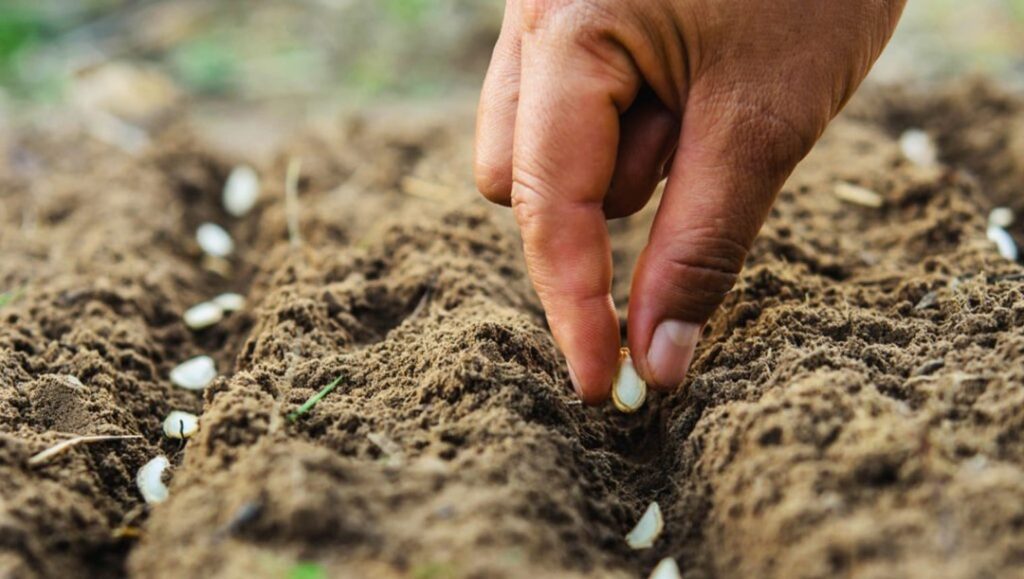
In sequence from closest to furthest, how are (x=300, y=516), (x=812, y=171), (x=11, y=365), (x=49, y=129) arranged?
(x=300, y=516) → (x=11, y=365) → (x=812, y=171) → (x=49, y=129)

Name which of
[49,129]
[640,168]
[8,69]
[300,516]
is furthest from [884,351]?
[8,69]

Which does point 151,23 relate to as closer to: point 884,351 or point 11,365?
point 11,365

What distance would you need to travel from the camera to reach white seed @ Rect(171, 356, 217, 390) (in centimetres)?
206

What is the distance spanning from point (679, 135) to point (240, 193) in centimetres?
182

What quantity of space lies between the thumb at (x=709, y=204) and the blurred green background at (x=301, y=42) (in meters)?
3.00

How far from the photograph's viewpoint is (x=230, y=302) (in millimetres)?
2430

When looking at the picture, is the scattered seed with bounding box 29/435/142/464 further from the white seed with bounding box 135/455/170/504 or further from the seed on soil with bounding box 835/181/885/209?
the seed on soil with bounding box 835/181/885/209

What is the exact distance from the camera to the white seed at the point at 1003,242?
2.21 m

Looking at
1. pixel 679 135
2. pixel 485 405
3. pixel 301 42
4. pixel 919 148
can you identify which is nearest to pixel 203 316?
pixel 485 405

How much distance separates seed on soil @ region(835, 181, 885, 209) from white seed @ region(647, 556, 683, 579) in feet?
4.94

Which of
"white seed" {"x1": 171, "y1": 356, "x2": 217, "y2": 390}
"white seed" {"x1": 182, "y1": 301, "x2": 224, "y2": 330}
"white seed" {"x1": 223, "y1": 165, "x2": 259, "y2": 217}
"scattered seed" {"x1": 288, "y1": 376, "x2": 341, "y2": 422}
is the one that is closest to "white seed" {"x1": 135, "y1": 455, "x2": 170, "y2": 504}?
"scattered seed" {"x1": 288, "y1": 376, "x2": 341, "y2": 422}

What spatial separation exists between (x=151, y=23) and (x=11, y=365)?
3.74m

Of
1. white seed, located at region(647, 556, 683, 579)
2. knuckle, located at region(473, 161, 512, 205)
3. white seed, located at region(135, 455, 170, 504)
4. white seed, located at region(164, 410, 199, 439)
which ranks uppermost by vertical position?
knuckle, located at region(473, 161, 512, 205)

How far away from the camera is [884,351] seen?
163cm
